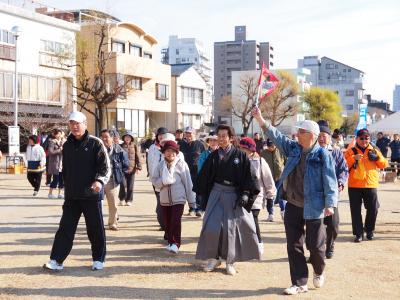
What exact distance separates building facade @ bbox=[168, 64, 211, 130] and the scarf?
1699 inches

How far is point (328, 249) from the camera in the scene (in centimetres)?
709

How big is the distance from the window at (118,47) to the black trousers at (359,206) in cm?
3533

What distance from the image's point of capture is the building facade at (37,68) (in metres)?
31.6

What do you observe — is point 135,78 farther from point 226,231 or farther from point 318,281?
point 318,281

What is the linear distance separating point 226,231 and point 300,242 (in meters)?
0.97

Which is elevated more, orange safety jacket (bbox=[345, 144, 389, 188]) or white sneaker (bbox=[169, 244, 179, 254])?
orange safety jacket (bbox=[345, 144, 389, 188])

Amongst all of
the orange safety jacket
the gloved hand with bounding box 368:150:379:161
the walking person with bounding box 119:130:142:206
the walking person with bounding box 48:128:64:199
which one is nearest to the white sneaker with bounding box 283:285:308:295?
the orange safety jacket

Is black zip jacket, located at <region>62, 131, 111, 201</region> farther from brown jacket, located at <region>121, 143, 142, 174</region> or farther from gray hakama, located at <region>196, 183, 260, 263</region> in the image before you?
brown jacket, located at <region>121, 143, 142, 174</region>

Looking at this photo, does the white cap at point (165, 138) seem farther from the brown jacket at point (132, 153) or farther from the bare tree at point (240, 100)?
the bare tree at point (240, 100)

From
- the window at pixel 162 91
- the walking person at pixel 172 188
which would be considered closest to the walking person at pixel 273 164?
the walking person at pixel 172 188

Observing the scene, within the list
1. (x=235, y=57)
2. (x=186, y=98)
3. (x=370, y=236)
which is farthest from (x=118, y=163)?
(x=235, y=57)

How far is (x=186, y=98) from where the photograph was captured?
2094 inches

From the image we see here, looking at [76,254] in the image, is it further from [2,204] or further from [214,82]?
[214,82]

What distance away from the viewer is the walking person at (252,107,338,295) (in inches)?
209
